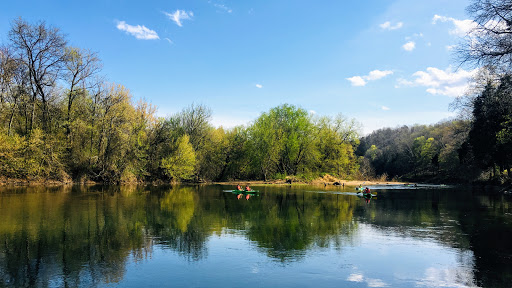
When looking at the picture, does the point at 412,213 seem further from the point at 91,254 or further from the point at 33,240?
the point at 33,240

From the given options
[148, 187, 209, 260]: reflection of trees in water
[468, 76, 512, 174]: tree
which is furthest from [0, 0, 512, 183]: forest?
[148, 187, 209, 260]: reflection of trees in water

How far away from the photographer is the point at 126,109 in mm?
43656

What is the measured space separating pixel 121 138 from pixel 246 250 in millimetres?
36743

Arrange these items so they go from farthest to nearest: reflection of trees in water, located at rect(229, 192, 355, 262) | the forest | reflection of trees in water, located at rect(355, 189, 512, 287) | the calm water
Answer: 1. the forest
2. reflection of trees in water, located at rect(229, 192, 355, 262)
3. reflection of trees in water, located at rect(355, 189, 512, 287)
4. the calm water

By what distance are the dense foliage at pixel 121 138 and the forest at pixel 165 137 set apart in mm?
125

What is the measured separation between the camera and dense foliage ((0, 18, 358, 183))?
35.6 meters

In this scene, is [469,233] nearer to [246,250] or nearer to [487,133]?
[246,250]

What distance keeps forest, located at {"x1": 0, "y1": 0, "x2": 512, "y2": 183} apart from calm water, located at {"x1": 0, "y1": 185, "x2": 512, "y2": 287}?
892 centimetres

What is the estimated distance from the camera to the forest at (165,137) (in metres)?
34.8

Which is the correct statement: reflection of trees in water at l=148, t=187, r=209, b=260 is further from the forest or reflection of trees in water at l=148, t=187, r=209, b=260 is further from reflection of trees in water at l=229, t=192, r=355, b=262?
the forest

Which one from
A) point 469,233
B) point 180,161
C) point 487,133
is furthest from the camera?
point 180,161

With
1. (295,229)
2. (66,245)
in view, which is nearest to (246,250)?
(295,229)

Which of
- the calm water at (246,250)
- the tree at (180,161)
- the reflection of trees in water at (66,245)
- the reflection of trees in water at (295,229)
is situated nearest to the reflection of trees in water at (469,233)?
the calm water at (246,250)

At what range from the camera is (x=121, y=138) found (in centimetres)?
4228
